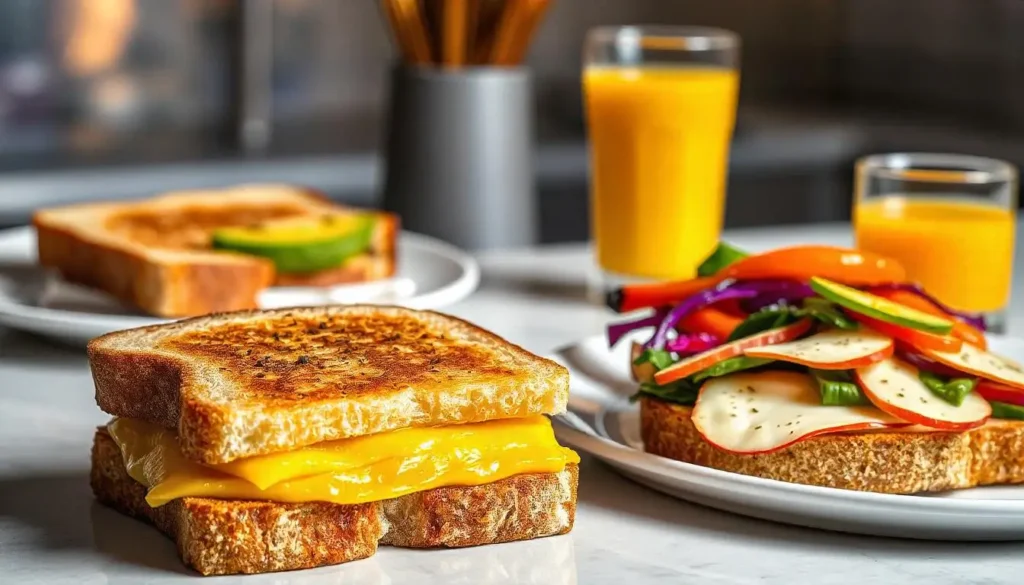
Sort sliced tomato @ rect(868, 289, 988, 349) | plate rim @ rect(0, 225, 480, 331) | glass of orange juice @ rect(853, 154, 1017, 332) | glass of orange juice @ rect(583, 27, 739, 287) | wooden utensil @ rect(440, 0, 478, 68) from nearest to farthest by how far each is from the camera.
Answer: sliced tomato @ rect(868, 289, 988, 349) < plate rim @ rect(0, 225, 480, 331) < glass of orange juice @ rect(853, 154, 1017, 332) < glass of orange juice @ rect(583, 27, 739, 287) < wooden utensil @ rect(440, 0, 478, 68)

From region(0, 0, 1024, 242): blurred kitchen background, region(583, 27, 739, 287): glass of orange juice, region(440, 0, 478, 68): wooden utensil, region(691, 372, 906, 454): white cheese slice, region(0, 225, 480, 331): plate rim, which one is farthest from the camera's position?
region(0, 0, 1024, 242): blurred kitchen background

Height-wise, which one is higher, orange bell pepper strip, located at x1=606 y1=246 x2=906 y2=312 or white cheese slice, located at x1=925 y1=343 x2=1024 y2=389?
orange bell pepper strip, located at x1=606 y1=246 x2=906 y2=312

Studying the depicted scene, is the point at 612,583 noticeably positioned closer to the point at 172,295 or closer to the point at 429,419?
the point at 429,419

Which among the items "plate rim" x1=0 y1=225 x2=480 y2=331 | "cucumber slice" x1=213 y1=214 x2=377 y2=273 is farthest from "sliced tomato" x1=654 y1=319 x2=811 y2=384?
"cucumber slice" x1=213 y1=214 x2=377 y2=273

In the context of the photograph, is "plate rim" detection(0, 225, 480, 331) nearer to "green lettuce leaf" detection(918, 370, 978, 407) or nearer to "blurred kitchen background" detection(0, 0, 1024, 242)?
"green lettuce leaf" detection(918, 370, 978, 407)

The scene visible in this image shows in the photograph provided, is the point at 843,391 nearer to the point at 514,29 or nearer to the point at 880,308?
the point at 880,308

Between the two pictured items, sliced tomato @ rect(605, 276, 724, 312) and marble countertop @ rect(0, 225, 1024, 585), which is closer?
marble countertop @ rect(0, 225, 1024, 585)
